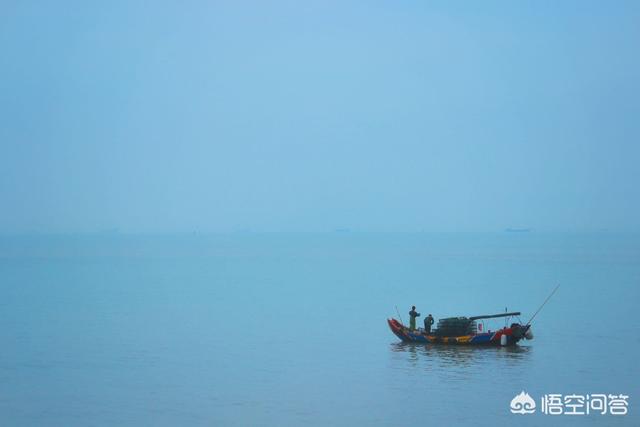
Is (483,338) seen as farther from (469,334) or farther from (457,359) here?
(457,359)

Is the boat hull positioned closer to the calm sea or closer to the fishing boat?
the fishing boat

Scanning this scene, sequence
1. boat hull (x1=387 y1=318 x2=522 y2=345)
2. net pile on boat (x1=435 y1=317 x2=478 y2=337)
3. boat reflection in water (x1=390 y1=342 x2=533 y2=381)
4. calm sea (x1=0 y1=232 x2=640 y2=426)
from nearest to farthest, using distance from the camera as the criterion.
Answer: calm sea (x1=0 y1=232 x2=640 y2=426) < boat reflection in water (x1=390 y1=342 x2=533 y2=381) < boat hull (x1=387 y1=318 x2=522 y2=345) < net pile on boat (x1=435 y1=317 x2=478 y2=337)

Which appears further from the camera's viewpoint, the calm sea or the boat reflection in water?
the boat reflection in water

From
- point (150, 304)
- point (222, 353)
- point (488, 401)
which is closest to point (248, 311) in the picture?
point (150, 304)

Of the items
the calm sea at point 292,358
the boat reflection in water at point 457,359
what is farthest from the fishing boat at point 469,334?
the calm sea at point 292,358

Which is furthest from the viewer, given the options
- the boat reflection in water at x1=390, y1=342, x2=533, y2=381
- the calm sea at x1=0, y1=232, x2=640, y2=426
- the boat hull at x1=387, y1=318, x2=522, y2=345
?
the boat hull at x1=387, y1=318, x2=522, y2=345

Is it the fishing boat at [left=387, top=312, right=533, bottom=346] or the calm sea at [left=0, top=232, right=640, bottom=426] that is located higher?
the fishing boat at [left=387, top=312, right=533, bottom=346]

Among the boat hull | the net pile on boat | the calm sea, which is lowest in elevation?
the calm sea

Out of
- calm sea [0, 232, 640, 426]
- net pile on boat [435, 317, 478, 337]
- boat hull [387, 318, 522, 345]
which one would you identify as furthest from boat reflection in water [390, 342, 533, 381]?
net pile on boat [435, 317, 478, 337]

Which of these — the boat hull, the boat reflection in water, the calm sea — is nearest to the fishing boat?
the boat hull

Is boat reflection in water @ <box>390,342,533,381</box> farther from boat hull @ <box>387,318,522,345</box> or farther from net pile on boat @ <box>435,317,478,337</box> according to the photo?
net pile on boat @ <box>435,317,478,337</box>

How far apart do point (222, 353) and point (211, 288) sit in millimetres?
36200

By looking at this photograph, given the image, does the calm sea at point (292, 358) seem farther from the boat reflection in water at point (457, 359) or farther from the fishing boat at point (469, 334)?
the fishing boat at point (469, 334)

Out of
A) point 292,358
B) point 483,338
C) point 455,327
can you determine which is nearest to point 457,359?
point 483,338
